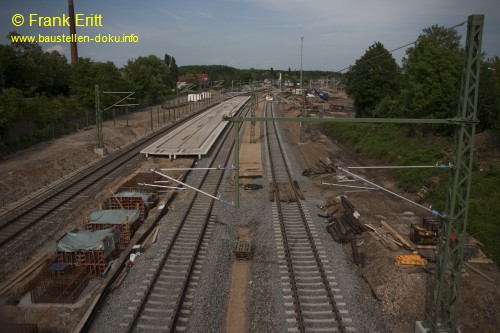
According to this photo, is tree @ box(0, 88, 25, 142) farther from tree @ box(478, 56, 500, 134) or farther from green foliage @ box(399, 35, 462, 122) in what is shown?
tree @ box(478, 56, 500, 134)

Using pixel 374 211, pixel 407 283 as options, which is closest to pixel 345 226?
pixel 374 211

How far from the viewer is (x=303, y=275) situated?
14133 millimetres

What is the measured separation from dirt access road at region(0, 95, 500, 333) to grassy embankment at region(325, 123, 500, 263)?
118 cm

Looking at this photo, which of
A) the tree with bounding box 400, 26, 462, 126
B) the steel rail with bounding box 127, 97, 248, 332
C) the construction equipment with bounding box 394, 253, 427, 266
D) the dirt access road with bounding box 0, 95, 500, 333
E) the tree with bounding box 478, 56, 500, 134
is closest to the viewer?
the steel rail with bounding box 127, 97, 248, 332

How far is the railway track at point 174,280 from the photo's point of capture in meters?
11.5

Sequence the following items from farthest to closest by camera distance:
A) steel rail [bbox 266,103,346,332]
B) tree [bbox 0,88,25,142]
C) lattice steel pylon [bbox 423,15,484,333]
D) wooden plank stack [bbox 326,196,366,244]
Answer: tree [bbox 0,88,25,142], wooden plank stack [bbox 326,196,366,244], steel rail [bbox 266,103,346,332], lattice steel pylon [bbox 423,15,484,333]

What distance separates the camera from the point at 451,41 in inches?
2152

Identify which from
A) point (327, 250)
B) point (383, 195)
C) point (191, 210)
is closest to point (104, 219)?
point (191, 210)

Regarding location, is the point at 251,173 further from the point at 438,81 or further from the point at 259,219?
the point at 438,81

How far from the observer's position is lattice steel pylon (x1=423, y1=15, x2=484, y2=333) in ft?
30.1

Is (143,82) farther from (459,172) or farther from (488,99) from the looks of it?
(459,172)

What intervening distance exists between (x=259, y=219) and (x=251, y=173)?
8840 millimetres

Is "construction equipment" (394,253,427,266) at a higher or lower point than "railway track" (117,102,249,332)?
higher

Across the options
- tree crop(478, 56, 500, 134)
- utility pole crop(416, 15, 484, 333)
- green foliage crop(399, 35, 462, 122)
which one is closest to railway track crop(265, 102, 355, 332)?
utility pole crop(416, 15, 484, 333)
